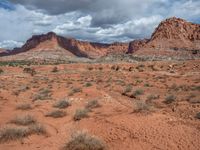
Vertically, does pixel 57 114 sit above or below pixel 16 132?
below

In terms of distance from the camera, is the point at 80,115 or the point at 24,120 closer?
the point at 24,120

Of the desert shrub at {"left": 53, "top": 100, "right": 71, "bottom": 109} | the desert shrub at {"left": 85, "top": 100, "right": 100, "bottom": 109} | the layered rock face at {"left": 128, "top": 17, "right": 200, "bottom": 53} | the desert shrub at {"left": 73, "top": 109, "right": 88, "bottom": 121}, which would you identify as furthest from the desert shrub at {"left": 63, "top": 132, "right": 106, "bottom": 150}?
the layered rock face at {"left": 128, "top": 17, "right": 200, "bottom": 53}

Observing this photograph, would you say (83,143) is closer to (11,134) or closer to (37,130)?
(37,130)

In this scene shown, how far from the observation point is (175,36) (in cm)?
12556

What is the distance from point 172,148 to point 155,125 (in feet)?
6.08

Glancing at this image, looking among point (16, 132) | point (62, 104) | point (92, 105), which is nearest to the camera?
point (16, 132)

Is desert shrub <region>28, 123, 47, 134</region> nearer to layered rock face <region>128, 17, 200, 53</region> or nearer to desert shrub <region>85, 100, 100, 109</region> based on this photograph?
desert shrub <region>85, 100, 100, 109</region>

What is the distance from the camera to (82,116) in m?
12.6

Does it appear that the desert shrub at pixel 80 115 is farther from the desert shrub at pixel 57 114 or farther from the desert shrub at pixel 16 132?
the desert shrub at pixel 16 132

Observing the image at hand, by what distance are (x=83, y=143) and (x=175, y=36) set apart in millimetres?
123294

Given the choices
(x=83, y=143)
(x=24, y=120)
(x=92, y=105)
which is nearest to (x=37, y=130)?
(x=24, y=120)

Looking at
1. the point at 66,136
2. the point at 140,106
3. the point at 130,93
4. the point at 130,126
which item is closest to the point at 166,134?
the point at 130,126

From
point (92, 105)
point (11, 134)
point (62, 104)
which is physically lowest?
point (62, 104)

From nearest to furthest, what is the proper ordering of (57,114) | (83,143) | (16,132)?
(83,143) → (16,132) → (57,114)
